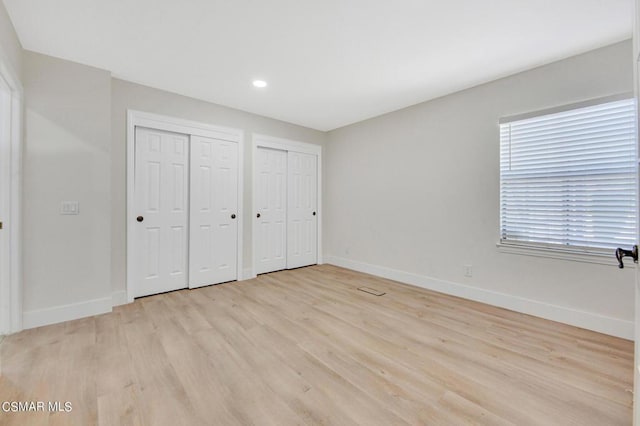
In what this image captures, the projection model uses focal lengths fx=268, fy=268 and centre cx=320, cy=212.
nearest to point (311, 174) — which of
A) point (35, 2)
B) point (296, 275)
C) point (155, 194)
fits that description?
point (296, 275)

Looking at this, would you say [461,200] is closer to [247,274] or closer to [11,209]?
[247,274]

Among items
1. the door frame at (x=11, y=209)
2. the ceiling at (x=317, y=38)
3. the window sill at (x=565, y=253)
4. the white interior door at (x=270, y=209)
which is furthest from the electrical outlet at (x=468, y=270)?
the door frame at (x=11, y=209)

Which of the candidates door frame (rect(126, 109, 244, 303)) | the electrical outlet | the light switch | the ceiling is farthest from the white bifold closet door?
the electrical outlet

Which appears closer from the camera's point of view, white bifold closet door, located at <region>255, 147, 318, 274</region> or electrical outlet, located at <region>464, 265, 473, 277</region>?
electrical outlet, located at <region>464, 265, 473, 277</region>

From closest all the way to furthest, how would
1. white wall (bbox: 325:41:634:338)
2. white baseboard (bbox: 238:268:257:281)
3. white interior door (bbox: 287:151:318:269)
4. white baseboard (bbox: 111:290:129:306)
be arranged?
white wall (bbox: 325:41:634:338) < white baseboard (bbox: 111:290:129:306) < white baseboard (bbox: 238:268:257:281) < white interior door (bbox: 287:151:318:269)

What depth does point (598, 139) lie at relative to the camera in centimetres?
243

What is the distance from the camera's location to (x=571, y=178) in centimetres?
257

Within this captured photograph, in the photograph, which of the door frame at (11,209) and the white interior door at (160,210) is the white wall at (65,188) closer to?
the door frame at (11,209)

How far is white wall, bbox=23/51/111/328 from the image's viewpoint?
2479 millimetres

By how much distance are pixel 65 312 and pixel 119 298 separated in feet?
1.54

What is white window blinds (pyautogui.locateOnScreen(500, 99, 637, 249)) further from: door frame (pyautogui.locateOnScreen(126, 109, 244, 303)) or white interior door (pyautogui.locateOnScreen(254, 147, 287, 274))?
door frame (pyautogui.locateOnScreen(126, 109, 244, 303))

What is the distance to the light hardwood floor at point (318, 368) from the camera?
148 cm

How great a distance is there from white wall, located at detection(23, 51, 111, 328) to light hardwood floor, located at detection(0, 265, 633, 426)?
30 cm

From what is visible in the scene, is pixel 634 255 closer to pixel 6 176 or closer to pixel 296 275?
pixel 296 275
